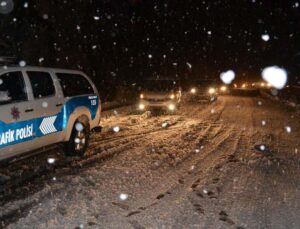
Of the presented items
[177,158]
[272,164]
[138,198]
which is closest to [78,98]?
[177,158]

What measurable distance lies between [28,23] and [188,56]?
42.3 m

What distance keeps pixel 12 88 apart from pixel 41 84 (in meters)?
0.87

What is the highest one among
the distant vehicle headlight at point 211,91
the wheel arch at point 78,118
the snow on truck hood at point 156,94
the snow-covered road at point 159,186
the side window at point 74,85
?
the side window at point 74,85

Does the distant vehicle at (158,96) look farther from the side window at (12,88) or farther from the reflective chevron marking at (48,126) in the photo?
the side window at (12,88)

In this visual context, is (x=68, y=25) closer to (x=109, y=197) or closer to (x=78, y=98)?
(x=78, y=98)

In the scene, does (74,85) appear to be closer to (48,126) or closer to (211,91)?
(48,126)

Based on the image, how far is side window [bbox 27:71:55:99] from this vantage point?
7.23m

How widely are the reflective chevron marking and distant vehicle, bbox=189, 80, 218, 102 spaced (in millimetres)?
20213

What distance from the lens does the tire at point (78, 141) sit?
8.71m

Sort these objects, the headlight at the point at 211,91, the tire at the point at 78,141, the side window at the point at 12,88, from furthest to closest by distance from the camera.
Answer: the headlight at the point at 211,91 → the tire at the point at 78,141 → the side window at the point at 12,88

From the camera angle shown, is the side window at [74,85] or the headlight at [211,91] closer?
the side window at [74,85]

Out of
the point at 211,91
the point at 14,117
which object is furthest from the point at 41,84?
the point at 211,91

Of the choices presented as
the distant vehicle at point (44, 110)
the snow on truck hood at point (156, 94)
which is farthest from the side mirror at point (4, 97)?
the snow on truck hood at point (156, 94)

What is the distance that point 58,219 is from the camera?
17.8ft
